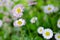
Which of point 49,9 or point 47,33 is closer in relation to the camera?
point 47,33

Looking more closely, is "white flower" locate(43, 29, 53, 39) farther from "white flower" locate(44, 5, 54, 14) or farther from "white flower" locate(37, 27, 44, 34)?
"white flower" locate(44, 5, 54, 14)

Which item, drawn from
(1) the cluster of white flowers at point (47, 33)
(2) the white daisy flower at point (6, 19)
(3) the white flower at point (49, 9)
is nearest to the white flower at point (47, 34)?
(1) the cluster of white flowers at point (47, 33)

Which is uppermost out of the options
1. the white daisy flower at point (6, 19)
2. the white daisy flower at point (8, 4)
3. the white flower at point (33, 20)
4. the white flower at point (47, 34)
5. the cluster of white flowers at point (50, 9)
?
the white daisy flower at point (8, 4)

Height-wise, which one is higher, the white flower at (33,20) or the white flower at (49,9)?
the white flower at (49,9)

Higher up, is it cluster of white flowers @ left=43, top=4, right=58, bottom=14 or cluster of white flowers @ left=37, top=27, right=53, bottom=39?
cluster of white flowers @ left=43, top=4, right=58, bottom=14

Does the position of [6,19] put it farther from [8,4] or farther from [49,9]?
[49,9]

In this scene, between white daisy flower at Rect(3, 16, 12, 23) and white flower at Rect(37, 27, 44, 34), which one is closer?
white flower at Rect(37, 27, 44, 34)

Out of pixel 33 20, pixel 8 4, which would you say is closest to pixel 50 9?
pixel 33 20

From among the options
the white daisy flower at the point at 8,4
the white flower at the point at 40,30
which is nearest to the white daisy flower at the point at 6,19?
the white daisy flower at the point at 8,4

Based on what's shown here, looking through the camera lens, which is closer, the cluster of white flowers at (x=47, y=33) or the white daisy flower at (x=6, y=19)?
the cluster of white flowers at (x=47, y=33)

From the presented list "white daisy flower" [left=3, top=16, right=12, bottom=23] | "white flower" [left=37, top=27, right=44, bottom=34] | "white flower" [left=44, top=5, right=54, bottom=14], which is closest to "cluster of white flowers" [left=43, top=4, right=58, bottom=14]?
"white flower" [left=44, top=5, right=54, bottom=14]

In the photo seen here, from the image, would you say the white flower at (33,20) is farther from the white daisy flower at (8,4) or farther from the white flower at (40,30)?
the white daisy flower at (8,4)
